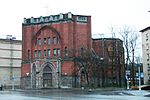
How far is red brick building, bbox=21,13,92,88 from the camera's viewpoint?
8506cm

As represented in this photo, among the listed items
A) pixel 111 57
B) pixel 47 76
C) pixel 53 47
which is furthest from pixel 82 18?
pixel 47 76

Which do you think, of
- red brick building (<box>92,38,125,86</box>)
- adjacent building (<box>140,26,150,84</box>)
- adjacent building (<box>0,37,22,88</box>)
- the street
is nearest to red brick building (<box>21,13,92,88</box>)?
red brick building (<box>92,38,125,86</box>)

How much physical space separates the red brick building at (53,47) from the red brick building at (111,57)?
6.44m

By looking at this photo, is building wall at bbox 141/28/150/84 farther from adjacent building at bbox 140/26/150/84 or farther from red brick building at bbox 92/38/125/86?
red brick building at bbox 92/38/125/86

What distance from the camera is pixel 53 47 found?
8800cm

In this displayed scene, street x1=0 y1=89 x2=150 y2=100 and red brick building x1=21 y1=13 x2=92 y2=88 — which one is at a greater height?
red brick building x1=21 y1=13 x2=92 y2=88

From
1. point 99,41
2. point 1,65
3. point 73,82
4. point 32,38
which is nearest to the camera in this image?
point 73,82

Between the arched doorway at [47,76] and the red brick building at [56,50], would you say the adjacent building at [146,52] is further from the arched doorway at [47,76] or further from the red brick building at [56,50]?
the arched doorway at [47,76]

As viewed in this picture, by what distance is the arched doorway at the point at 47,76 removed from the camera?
284 ft

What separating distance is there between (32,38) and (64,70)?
14.1 meters

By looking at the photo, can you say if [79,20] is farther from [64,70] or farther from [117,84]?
[117,84]

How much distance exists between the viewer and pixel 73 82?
83.3 metres

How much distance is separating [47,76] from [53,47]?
8029 mm

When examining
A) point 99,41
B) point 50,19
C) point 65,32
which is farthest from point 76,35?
point 99,41
